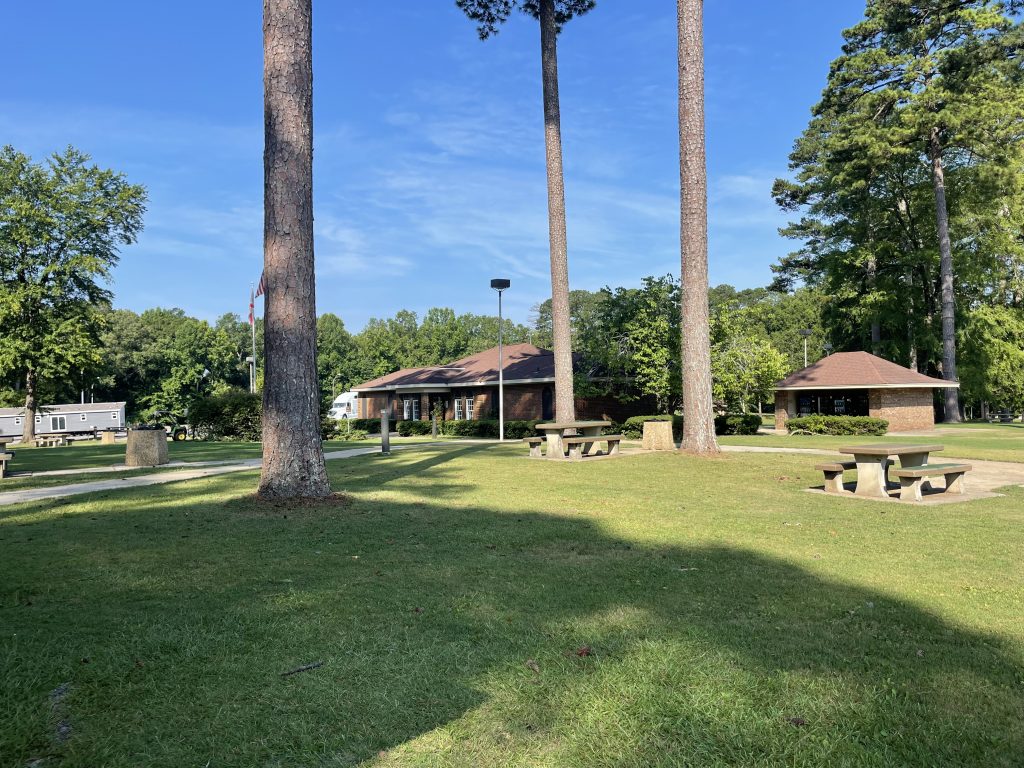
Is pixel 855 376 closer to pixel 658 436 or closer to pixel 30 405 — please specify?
pixel 658 436

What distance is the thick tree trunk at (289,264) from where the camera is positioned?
8.73 meters

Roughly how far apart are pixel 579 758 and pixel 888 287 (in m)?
46.2

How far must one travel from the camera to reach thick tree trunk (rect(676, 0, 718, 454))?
52.8 ft

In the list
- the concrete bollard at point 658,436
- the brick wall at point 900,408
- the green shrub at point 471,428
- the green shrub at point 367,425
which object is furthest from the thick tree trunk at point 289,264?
the green shrub at point 367,425

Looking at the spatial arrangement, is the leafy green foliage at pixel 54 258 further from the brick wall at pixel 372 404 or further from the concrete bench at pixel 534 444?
the concrete bench at pixel 534 444

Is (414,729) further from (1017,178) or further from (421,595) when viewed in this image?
(1017,178)

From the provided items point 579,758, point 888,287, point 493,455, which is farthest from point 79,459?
point 888,287

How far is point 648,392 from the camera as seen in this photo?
1165 inches

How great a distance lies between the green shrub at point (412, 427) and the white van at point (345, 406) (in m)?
13.0

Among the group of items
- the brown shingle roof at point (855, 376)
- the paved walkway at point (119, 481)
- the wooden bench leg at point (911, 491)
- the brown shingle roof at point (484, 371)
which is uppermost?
the brown shingle roof at point (484, 371)

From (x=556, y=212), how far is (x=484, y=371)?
18562mm

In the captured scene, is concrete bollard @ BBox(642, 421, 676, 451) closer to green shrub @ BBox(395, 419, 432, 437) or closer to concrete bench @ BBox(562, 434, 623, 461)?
concrete bench @ BBox(562, 434, 623, 461)

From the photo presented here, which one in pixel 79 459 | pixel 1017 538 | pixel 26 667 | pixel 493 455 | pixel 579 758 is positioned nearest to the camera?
pixel 579 758

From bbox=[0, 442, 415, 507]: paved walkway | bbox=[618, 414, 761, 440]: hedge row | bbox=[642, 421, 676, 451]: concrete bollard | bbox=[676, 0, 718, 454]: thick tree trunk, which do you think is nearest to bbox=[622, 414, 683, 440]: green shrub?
bbox=[618, 414, 761, 440]: hedge row
